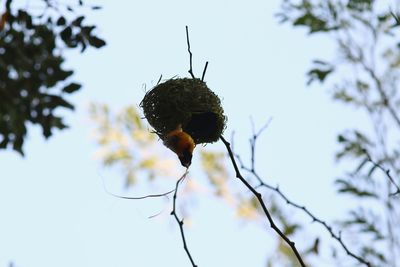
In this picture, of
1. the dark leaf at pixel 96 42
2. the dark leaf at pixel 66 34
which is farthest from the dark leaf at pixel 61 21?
the dark leaf at pixel 96 42

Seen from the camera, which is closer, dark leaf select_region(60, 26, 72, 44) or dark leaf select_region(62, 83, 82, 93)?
dark leaf select_region(62, 83, 82, 93)

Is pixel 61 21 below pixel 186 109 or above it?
above

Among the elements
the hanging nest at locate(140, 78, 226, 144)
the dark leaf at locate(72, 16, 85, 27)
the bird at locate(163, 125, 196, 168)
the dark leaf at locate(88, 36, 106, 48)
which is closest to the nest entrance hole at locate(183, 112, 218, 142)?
the hanging nest at locate(140, 78, 226, 144)

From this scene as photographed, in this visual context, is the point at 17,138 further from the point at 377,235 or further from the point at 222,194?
the point at 222,194

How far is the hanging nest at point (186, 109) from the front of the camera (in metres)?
2.88

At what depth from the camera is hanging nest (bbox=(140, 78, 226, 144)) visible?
9.44ft

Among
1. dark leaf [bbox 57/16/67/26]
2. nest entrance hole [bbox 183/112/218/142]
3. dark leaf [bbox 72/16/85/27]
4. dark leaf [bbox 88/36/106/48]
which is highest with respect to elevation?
dark leaf [bbox 72/16/85/27]

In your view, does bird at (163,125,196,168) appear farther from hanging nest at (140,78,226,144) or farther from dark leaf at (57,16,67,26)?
dark leaf at (57,16,67,26)

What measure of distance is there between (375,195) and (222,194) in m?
3.44

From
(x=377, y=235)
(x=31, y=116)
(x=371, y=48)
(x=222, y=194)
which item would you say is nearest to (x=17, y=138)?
(x=31, y=116)

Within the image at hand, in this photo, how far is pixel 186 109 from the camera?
113 inches

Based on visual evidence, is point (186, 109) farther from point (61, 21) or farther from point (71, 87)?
point (61, 21)

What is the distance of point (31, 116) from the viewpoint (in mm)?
2508

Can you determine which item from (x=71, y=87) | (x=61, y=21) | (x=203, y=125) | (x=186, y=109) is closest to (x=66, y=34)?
(x=61, y=21)
